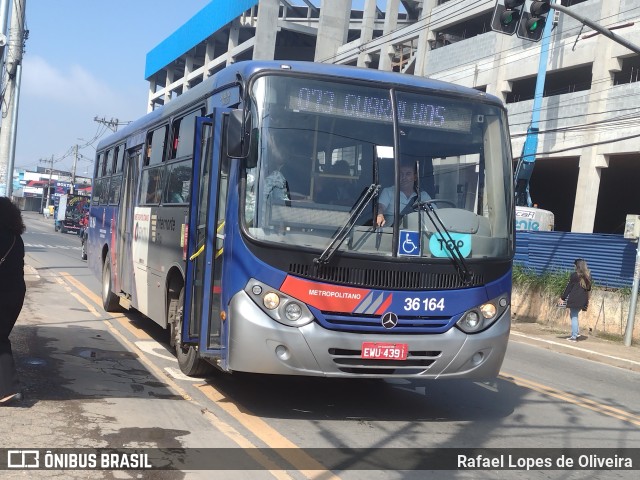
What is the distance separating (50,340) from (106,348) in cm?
85

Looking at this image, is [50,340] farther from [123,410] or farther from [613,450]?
[613,450]

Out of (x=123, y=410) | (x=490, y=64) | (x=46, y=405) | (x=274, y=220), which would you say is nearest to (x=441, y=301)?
(x=274, y=220)

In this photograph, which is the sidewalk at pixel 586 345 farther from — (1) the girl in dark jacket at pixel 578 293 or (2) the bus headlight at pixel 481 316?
(2) the bus headlight at pixel 481 316

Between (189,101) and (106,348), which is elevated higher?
(189,101)

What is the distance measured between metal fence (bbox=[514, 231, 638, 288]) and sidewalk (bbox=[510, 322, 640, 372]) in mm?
1663

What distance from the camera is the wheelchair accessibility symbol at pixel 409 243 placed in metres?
6.75

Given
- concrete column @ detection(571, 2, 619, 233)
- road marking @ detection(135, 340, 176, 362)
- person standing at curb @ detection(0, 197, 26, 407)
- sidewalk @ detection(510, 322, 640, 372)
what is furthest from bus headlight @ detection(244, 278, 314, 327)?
concrete column @ detection(571, 2, 619, 233)

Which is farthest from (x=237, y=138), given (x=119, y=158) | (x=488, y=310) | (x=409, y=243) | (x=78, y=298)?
(x=78, y=298)

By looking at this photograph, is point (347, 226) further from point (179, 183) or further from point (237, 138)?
point (179, 183)

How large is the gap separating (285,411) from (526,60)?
30.6 meters

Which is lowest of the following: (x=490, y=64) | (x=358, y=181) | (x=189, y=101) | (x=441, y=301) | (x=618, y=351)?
(x=618, y=351)

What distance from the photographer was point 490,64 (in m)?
37.0

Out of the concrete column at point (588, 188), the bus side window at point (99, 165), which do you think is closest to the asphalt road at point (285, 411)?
the bus side window at point (99, 165)

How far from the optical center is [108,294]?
1392 centimetres
